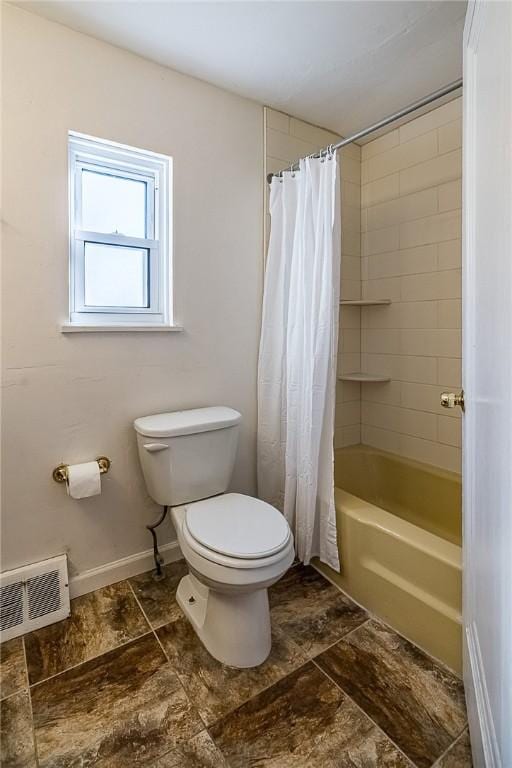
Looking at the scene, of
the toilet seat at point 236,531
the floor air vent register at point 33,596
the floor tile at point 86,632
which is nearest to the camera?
the toilet seat at point 236,531

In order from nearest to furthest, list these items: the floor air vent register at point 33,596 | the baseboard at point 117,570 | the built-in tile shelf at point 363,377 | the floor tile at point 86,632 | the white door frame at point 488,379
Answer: the white door frame at point 488,379 → the floor tile at point 86,632 → the floor air vent register at point 33,596 → the baseboard at point 117,570 → the built-in tile shelf at point 363,377

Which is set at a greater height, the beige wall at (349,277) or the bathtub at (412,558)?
the beige wall at (349,277)

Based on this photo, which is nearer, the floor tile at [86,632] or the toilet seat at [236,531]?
the toilet seat at [236,531]

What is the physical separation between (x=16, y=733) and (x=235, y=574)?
0.73m

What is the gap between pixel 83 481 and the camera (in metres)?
1.50

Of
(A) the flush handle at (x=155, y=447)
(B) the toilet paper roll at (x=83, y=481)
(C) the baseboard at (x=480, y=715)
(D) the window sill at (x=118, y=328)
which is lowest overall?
(C) the baseboard at (x=480, y=715)

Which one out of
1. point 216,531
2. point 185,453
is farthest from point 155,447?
point 216,531

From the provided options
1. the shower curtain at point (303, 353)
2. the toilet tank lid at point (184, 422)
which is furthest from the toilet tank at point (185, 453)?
the shower curtain at point (303, 353)

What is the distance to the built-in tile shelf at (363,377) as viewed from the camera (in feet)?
7.36

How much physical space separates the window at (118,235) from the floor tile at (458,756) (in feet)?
5.64

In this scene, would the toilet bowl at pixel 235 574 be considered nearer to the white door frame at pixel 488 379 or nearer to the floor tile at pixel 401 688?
the floor tile at pixel 401 688

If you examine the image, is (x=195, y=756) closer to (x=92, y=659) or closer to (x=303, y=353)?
(x=92, y=659)

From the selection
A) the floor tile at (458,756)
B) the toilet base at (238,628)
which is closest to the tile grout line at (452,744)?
the floor tile at (458,756)

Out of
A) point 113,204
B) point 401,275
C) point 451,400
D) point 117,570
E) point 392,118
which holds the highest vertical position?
point 392,118
